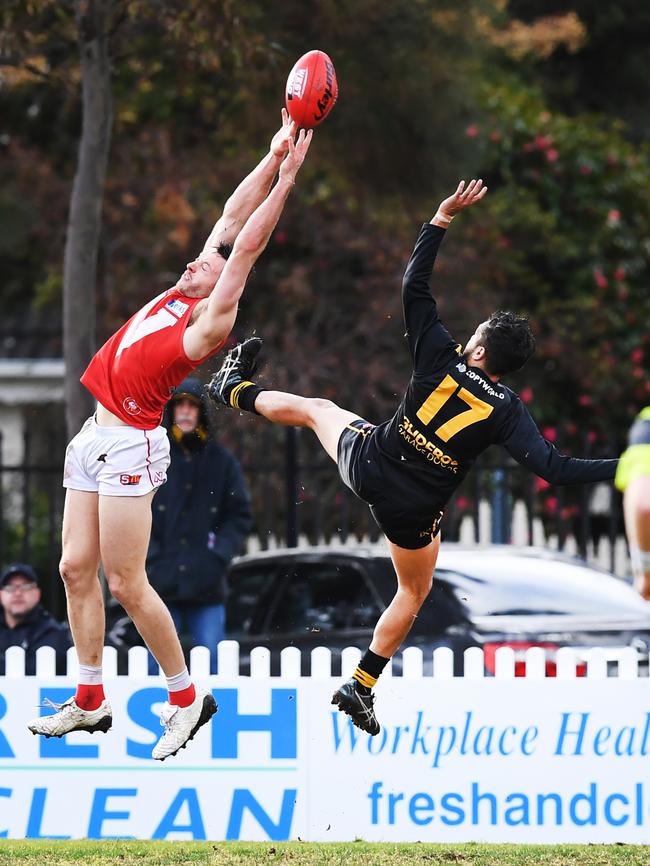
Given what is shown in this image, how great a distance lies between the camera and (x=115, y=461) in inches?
275

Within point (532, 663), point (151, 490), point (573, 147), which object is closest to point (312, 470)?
point (532, 663)

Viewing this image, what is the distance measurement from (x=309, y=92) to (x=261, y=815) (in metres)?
3.86

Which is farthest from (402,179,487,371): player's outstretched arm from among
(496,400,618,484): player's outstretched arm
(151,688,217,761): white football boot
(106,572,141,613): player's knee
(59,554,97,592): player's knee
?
(151,688,217,761): white football boot

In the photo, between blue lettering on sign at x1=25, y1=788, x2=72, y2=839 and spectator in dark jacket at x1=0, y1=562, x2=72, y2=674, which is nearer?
blue lettering on sign at x1=25, y1=788, x2=72, y2=839

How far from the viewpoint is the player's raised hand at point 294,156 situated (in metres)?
6.82

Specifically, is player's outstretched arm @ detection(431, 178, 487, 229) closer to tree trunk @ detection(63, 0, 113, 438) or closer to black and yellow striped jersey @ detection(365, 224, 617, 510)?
black and yellow striped jersey @ detection(365, 224, 617, 510)

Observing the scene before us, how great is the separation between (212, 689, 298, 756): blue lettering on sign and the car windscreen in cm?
147

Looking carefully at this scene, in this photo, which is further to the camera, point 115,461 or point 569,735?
point 569,735

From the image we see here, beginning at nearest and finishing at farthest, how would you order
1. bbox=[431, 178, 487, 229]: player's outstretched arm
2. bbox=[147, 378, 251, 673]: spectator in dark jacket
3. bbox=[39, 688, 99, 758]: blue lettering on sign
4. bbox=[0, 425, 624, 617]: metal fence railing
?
bbox=[431, 178, 487, 229]: player's outstretched arm
bbox=[39, 688, 99, 758]: blue lettering on sign
bbox=[147, 378, 251, 673]: spectator in dark jacket
bbox=[0, 425, 624, 617]: metal fence railing

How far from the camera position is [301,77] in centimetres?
707

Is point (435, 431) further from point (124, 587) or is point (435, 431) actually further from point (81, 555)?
point (81, 555)

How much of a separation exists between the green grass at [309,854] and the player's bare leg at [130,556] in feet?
4.39

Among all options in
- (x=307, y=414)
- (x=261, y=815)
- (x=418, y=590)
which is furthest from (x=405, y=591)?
(x=261, y=815)

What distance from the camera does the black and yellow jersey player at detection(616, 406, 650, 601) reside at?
5.91 m
